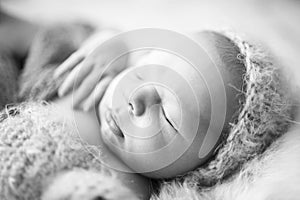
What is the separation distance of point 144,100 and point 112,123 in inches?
3.8

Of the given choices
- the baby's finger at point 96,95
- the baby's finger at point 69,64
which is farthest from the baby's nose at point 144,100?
the baby's finger at point 69,64

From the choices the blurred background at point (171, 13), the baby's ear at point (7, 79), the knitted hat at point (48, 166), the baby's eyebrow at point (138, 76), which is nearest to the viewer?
the knitted hat at point (48, 166)

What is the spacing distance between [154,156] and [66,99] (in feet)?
0.88

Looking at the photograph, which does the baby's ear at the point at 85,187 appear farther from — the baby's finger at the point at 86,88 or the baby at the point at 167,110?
the baby's finger at the point at 86,88

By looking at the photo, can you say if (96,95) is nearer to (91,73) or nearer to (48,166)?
(91,73)

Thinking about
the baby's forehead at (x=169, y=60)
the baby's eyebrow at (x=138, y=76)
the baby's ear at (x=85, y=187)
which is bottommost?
the baby's ear at (x=85, y=187)

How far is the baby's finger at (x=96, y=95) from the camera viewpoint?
869 millimetres

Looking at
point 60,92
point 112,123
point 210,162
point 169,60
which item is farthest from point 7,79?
point 210,162

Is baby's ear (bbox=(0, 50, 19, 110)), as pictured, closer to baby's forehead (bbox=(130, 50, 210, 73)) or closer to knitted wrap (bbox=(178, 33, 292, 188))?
baby's forehead (bbox=(130, 50, 210, 73))

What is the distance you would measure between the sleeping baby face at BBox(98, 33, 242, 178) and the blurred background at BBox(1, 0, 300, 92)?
0.87ft

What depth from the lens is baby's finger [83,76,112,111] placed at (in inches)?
34.2

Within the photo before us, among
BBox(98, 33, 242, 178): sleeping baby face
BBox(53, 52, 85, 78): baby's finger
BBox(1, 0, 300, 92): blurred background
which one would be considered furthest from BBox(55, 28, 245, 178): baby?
BBox(1, 0, 300, 92): blurred background

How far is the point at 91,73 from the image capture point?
901mm

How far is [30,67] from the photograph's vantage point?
3.24 feet
